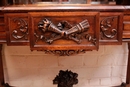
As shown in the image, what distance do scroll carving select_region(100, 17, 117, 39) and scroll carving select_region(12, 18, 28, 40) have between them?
0.97ft

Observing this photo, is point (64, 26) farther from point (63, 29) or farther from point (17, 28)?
point (17, 28)

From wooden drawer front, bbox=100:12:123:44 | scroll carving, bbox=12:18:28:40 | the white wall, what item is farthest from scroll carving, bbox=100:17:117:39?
the white wall

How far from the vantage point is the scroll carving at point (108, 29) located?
812 millimetres

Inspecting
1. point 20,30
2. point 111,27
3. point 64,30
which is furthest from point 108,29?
point 20,30

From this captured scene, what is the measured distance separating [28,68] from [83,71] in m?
0.34

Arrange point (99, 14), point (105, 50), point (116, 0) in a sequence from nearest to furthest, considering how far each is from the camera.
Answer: point (99, 14) < point (116, 0) < point (105, 50)

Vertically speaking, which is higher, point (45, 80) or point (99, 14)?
point (99, 14)

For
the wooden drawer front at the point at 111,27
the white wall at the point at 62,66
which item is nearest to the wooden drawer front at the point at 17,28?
the wooden drawer front at the point at 111,27

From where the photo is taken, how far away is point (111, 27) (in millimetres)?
825

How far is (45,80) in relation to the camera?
4.34ft

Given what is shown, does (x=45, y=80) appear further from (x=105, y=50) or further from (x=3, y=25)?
(x=3, y=25)

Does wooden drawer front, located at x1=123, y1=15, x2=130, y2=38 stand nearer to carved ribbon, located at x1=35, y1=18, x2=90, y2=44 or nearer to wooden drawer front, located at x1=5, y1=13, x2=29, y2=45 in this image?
carved ribbon, located at x1=35, y1=18, x2=90, y2=44

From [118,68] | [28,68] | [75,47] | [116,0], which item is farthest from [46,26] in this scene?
[118,68]

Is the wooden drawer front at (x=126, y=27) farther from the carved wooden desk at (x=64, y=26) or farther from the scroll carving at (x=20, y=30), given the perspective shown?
the scroll carving at (x=20, y=30)
